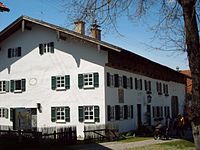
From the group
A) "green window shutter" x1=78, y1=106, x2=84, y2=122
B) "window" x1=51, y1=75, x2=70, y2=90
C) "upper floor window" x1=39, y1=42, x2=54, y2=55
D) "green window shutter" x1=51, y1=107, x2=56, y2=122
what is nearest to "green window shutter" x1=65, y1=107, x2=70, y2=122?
"green window shutter" x1=78, y1=106, x2=84, y2=122

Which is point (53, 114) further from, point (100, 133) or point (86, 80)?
point (100, 133)

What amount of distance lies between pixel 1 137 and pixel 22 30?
37.5 ft

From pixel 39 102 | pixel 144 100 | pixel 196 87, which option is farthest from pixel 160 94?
pixel 196 87

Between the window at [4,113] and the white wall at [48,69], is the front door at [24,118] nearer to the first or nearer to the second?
the white wall at [48,69]

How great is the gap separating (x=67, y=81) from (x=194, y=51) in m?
18.4

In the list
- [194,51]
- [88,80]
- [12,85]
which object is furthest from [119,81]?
[194,51]

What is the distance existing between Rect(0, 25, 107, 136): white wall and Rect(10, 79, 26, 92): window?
0.34 meters

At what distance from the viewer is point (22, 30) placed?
2870 cm

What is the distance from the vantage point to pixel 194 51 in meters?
8.49

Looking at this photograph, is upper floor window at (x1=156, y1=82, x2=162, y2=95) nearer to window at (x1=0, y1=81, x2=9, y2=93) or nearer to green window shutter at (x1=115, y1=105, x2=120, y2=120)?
green window shutter at (x1=115, y1=105, x2=120, y2=120)

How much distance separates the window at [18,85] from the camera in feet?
95.2

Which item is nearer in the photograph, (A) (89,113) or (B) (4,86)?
(A) (89,113)

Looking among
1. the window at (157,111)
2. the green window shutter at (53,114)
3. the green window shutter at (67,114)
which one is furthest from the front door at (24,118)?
the window at (157,111)

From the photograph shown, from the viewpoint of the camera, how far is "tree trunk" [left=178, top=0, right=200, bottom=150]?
27.7ft
